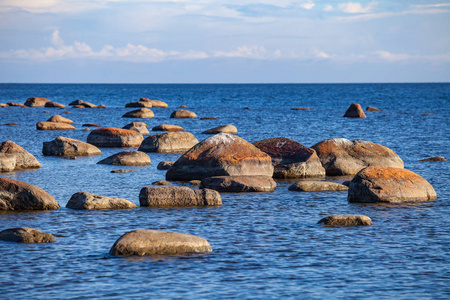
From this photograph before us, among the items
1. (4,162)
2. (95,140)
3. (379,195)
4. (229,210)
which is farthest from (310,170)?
(95,140)

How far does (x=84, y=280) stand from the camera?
1018 centimetres

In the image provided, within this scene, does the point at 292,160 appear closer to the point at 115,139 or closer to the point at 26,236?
the point at 26,236

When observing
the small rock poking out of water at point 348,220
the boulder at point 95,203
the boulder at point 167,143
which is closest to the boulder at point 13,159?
the boulder at point 167,143

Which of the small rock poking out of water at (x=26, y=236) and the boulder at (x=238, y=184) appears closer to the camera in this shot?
the small rock poking out of water at (x=26, y=236)

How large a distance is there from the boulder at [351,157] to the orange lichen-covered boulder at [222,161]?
2841 mm

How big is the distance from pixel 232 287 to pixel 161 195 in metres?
7.14

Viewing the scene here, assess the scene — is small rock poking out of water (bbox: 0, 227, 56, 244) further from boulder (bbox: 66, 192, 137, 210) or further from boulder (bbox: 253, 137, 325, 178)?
boulder (bbox: 253, 137, 325, 178)

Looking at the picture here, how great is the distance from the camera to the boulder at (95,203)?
Answer: 16203 millimetres

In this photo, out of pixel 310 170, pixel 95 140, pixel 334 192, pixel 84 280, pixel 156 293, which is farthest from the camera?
pixel 95 140

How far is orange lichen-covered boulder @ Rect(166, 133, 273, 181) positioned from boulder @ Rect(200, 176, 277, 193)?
1351mm

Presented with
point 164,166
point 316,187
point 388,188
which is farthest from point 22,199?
point 388,188

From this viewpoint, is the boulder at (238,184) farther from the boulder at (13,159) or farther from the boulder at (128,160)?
the boulder at (13,159)

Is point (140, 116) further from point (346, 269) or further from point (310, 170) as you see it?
point (346, 269)

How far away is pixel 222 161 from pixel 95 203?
5851 mm
